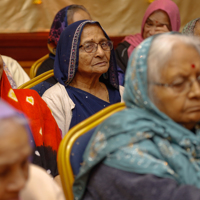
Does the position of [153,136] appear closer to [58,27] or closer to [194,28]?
[194,28]

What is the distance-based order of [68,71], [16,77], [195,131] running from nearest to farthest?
→ [195,131] → [68,71] → [16,77]

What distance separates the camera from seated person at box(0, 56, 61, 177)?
1.67m

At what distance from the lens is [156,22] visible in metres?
3.06

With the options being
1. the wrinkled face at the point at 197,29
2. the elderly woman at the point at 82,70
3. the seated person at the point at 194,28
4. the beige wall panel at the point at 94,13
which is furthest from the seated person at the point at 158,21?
the elderly woman at the point at 82,70

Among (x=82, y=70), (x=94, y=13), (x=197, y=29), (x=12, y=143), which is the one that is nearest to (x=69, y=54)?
(x=82, y=70)

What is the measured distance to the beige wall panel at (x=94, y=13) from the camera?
11.1 feet

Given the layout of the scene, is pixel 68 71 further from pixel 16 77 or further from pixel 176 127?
pixel 176 127

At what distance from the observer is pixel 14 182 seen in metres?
0.74

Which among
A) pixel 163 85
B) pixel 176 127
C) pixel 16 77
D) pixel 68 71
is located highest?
pixel 163 85

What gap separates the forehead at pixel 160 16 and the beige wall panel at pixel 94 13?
2.28 feet

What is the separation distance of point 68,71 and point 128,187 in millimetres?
1304

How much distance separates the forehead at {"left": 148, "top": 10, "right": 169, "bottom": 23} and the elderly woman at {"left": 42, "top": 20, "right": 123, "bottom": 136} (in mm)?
981

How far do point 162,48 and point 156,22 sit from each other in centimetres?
206

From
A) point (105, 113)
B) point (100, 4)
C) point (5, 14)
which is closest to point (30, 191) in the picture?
point (105, 113)
